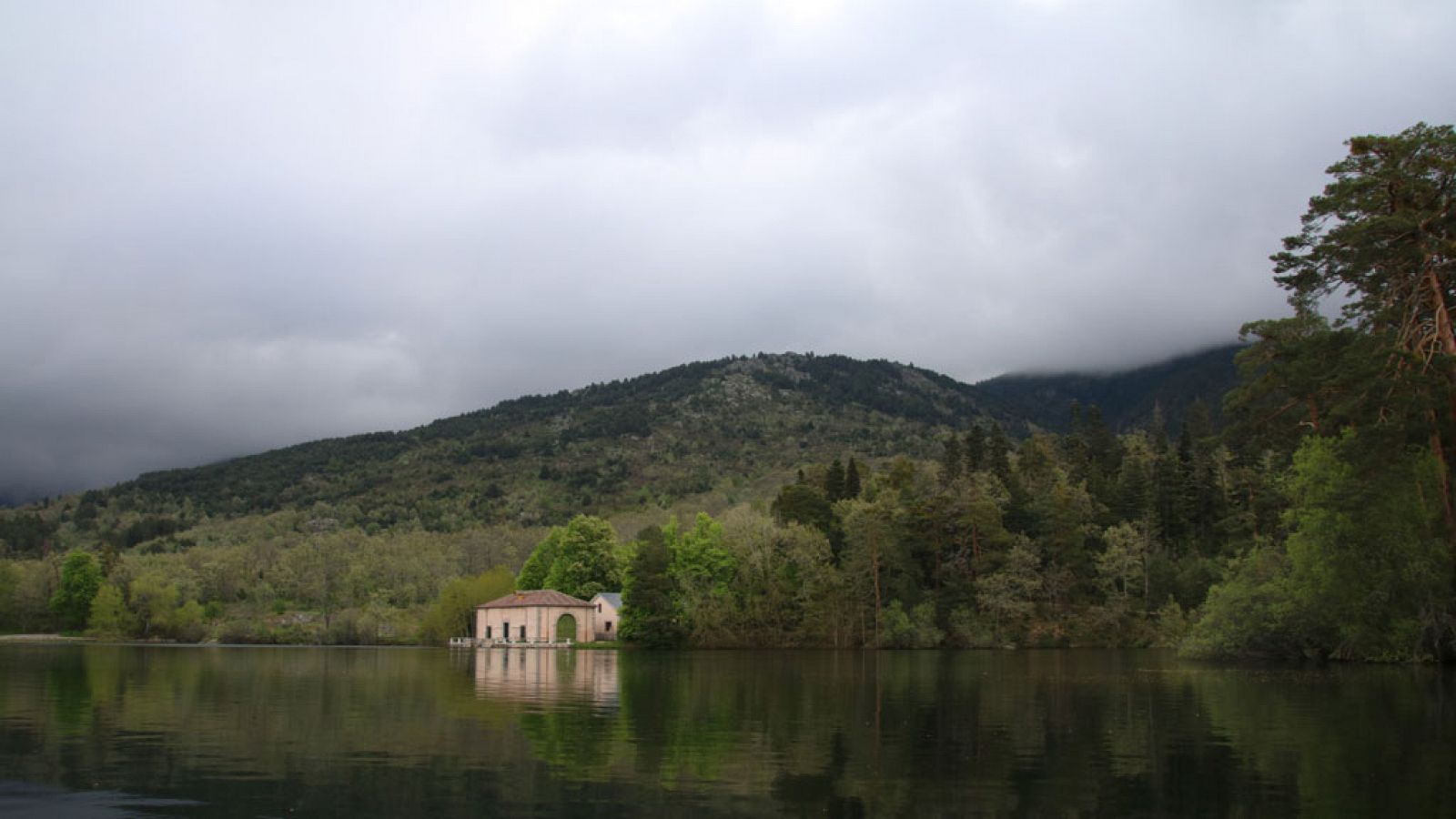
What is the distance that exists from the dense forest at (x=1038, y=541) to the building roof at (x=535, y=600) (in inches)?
238

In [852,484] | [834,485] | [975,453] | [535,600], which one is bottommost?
[535,600]

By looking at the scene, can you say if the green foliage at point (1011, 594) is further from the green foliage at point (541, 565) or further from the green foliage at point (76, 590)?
the green foliage at point (76, 590)

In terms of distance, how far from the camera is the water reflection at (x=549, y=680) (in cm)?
3306

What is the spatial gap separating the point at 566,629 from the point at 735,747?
80.6 metres

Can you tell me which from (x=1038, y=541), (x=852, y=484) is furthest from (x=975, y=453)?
(x=1038, y=541)

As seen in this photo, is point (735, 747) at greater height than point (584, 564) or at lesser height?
lesser

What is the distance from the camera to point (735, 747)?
20.1m

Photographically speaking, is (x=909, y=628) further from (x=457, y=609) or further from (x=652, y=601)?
(x=457, y=609)

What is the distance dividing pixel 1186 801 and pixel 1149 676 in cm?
3055

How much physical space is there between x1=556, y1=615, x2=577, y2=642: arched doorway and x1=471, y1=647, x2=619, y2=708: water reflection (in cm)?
3019

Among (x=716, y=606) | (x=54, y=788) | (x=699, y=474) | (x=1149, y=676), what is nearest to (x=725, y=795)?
(x=54, y=788)

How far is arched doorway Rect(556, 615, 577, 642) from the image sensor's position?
319ft

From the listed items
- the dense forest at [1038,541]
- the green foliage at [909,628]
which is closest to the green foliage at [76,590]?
the dense forest at [1038,541]

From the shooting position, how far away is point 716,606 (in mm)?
83750
